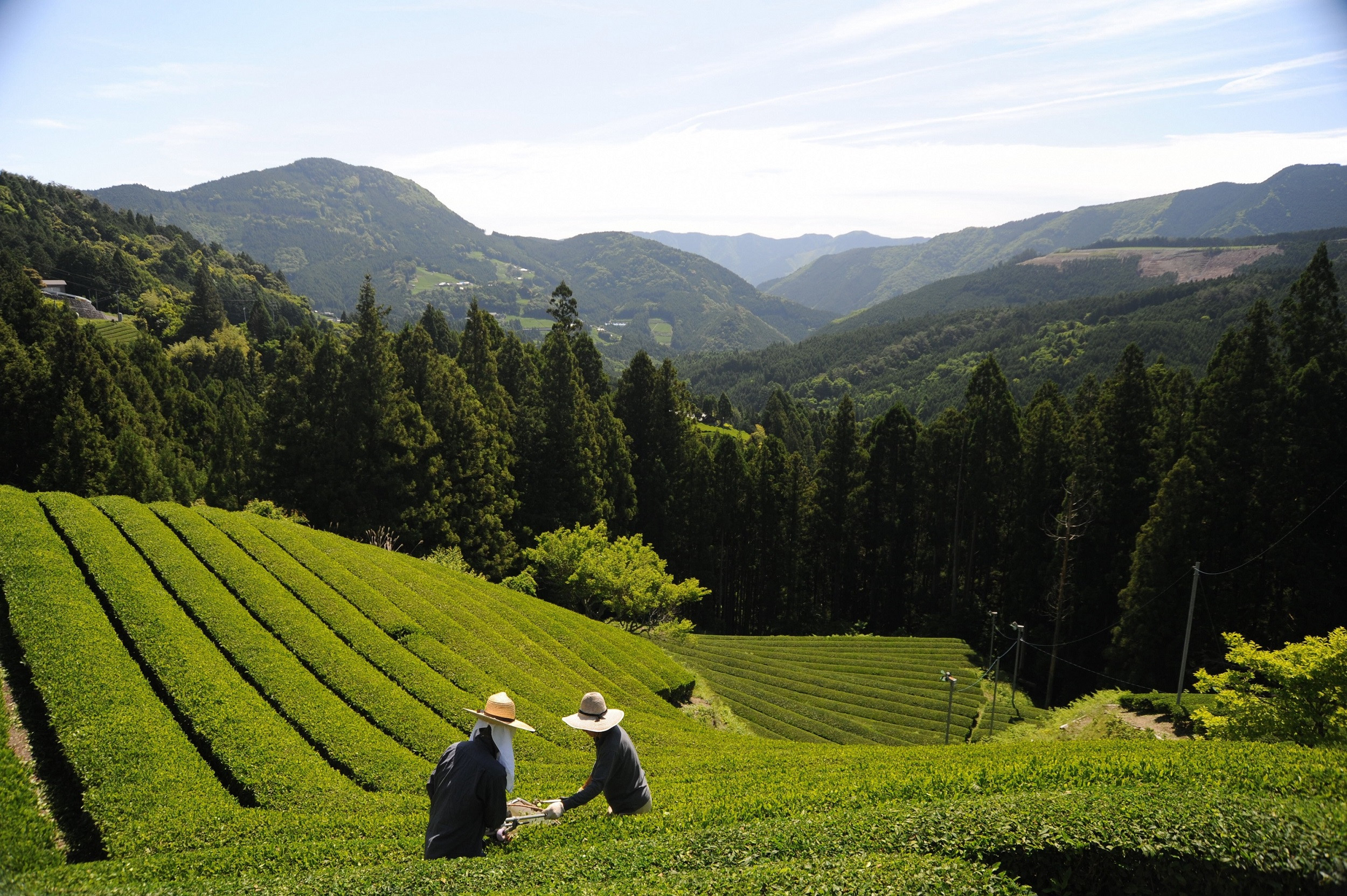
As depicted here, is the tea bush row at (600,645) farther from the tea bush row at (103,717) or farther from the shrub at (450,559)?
the tea bush row at (103,717)

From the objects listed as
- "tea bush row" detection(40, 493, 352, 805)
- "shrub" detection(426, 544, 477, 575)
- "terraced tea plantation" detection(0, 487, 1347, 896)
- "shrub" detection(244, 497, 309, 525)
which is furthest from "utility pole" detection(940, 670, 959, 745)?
"shrub" detection(244, 497, 309, 525)

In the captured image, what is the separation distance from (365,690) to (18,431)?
30.1 metres

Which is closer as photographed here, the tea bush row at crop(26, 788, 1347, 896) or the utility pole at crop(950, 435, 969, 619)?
the tea bush row at crop(26, 788, 1347, 896)

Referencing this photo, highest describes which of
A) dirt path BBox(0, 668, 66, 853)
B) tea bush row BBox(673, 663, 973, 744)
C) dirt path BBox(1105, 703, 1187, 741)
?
dirt path BBox(0, 668, 66, 853)

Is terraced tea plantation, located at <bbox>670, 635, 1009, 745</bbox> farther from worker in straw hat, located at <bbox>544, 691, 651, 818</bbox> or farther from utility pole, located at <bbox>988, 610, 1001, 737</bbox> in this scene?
worker in straw hat, located at <bbox>544, 691, 651, 818</bbox>

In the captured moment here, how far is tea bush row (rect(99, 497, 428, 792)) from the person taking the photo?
38.1 feet

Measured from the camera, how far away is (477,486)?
40.7m

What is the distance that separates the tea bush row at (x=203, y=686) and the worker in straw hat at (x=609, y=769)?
5.39 m

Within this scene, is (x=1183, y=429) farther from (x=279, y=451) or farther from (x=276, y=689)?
(x=279, y=451)

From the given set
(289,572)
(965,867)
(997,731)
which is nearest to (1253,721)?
(965,867)

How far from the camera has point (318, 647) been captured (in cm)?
1582

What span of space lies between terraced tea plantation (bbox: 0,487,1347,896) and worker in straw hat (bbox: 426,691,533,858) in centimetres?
25

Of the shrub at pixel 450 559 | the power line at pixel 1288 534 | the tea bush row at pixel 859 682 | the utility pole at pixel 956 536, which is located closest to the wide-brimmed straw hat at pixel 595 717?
the tea bush row at pixel 859 682

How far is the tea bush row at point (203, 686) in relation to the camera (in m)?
10.5
